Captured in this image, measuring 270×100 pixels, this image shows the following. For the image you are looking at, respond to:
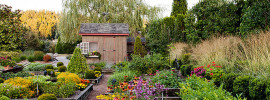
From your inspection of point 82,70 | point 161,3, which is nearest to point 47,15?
point 161,3

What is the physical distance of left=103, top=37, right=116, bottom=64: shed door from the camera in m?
12.2

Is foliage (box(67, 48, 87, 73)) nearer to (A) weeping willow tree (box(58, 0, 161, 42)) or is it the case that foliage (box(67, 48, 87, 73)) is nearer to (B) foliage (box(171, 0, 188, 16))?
(A) weeping willow tree (box(58, 0, 161, 42))

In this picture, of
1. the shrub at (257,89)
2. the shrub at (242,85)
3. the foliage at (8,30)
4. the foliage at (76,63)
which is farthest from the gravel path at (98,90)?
the foliage at (8,30)

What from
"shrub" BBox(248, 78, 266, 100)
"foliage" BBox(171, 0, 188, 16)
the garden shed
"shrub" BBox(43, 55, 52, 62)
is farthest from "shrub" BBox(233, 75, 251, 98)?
"shrub" BBox(43, 55, 52, 62)

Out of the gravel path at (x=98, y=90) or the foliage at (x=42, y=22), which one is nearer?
the gravel path at (x=98, y=90)

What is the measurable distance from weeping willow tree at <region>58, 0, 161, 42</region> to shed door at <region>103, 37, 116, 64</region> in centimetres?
351

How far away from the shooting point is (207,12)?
10359 millimetres

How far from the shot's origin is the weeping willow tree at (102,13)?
1509 centimetres

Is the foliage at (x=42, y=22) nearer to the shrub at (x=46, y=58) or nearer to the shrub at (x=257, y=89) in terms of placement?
the shrub at (x=46, y=58)

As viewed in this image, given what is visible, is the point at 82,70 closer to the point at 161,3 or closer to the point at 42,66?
the point at 42,66

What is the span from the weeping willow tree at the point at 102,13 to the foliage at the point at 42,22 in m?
14.2

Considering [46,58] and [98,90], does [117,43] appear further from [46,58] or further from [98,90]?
[46,58]

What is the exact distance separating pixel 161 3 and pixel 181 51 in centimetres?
786

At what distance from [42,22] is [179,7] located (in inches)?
→ 982
